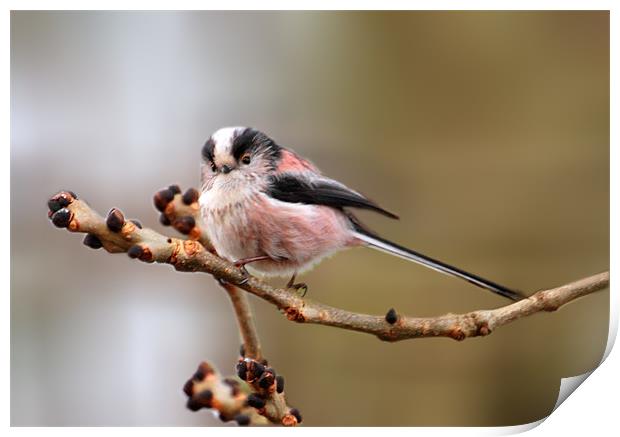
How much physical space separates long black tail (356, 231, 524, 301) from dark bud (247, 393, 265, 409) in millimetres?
220

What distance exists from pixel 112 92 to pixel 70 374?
0.35 m

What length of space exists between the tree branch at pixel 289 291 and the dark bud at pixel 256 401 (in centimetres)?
10

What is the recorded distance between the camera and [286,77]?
0.88m

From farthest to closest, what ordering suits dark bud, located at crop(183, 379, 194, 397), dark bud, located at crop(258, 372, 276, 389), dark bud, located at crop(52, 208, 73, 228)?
dark bud, located at crop(183, 379, 194, 397) < dark bud, located at crop(258, 372, 276, 389) < dark bud, located at crop(52, 208, 73, 228)

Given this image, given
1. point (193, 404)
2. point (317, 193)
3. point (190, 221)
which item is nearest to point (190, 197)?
point (190, 221)

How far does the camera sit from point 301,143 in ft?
2.81

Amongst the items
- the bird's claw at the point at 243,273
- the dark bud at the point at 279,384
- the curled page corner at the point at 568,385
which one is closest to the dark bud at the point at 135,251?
the bird's claw at the point at 243,273

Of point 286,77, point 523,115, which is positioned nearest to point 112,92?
point 286,77

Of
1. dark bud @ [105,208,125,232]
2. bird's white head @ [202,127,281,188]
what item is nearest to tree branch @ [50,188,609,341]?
dark bud @ [105,208,125,232]

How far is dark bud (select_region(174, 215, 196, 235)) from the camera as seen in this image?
0.81m

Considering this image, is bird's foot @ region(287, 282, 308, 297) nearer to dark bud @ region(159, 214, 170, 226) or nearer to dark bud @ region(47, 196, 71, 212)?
dark bud @ region(159, 214, 170, 226)
